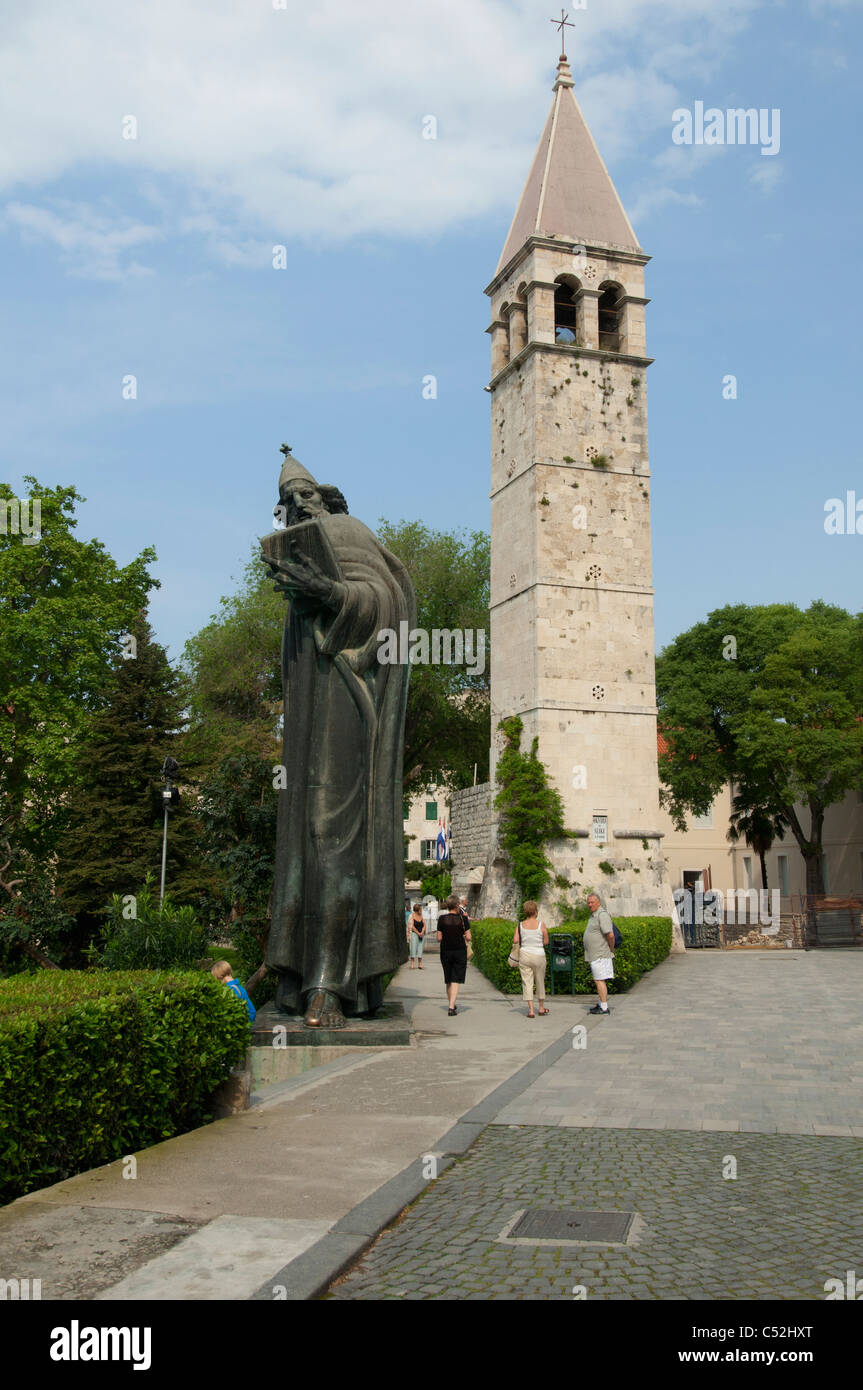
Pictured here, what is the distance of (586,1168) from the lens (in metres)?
5.86

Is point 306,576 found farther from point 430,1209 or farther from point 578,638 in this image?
point 578,638

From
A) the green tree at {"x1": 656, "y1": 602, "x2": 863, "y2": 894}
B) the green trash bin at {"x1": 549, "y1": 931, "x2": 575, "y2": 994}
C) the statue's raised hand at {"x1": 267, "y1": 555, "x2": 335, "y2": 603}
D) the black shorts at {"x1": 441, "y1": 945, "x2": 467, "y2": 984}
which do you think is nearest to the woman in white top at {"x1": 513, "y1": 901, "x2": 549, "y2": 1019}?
the black shorts at {"x1": 441, "y1": 945, "x2": 467, "y2": 984}

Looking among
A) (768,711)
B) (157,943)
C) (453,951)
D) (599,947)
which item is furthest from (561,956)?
(768,711)

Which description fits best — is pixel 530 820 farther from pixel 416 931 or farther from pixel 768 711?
pixel 768 711

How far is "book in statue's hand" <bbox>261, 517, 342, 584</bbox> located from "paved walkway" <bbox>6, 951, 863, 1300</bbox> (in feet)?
14.6

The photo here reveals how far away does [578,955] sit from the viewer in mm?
17953

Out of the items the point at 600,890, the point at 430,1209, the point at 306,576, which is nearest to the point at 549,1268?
the point at 430,1209

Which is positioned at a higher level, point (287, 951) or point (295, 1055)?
point (287, 951)

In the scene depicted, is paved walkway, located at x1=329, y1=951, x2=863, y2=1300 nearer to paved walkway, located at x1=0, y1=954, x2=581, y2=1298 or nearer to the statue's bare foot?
paved walkway, located at x1=0, y1=954, x2=581, y2=1298

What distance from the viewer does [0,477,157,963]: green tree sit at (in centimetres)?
2586

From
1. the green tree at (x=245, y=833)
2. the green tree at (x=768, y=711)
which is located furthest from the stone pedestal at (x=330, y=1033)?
the green tree at (x=768, y=711)

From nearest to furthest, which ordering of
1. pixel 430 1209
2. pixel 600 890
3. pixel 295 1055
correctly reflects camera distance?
pixel 430 1209 < pixel 295 1055 < pixel 600 890

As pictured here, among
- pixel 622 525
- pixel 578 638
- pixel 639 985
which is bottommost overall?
pixel 639 985
